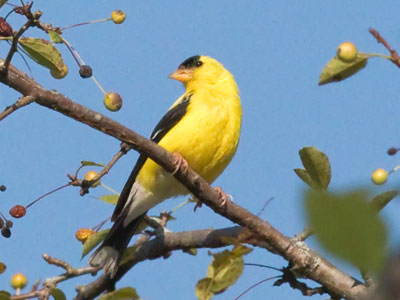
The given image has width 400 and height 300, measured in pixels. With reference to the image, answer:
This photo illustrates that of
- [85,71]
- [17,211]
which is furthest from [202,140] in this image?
[17,211]

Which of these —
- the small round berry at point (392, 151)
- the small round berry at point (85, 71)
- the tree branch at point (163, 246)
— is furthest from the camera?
the tree branch at point (163, 246)

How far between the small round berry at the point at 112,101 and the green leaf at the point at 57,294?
3.29 ft

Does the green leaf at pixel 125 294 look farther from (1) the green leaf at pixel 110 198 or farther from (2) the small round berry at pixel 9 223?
(1) the green leaf at pixel 110 198

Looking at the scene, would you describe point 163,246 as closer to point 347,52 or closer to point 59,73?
point 59,73

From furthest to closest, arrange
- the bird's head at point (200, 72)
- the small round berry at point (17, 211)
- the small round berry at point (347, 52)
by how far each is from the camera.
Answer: the bird's head at point (200, 72) → the small round berry at point (17, 211) → the small round berry at point (347, 52)

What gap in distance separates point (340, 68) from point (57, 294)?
1676 mm

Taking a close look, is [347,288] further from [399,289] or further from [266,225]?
[399,289]

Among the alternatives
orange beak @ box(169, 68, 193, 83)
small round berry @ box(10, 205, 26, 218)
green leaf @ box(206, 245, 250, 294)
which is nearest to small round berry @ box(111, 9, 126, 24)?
small round berry @ box(10, 205, 26, 218)

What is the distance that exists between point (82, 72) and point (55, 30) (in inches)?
13.4

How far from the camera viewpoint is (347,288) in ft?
10.8

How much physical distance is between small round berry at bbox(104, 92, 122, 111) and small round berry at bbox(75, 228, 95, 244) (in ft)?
3.11

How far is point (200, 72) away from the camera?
572cm

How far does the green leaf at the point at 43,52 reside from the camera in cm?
299

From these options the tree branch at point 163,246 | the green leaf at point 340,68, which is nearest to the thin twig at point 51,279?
the tree branch at point 163,246
